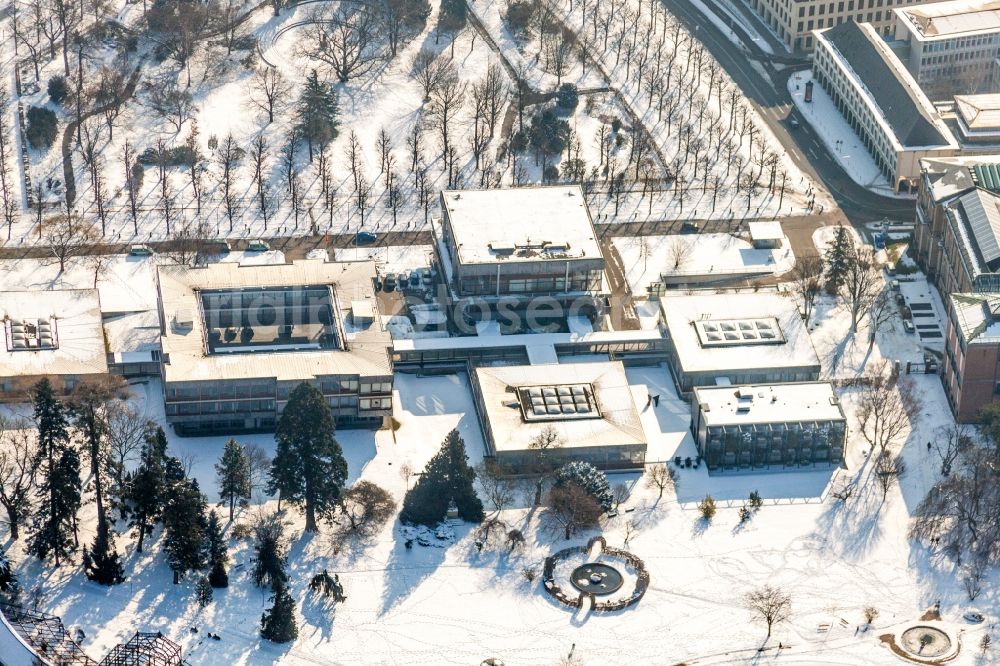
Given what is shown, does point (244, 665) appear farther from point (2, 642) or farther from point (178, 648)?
point (2, 642)

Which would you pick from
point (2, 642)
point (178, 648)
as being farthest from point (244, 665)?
point (2, 642)

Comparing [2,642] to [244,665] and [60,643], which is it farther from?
[244,665]

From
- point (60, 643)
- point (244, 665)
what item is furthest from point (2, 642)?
point (244, 665)
